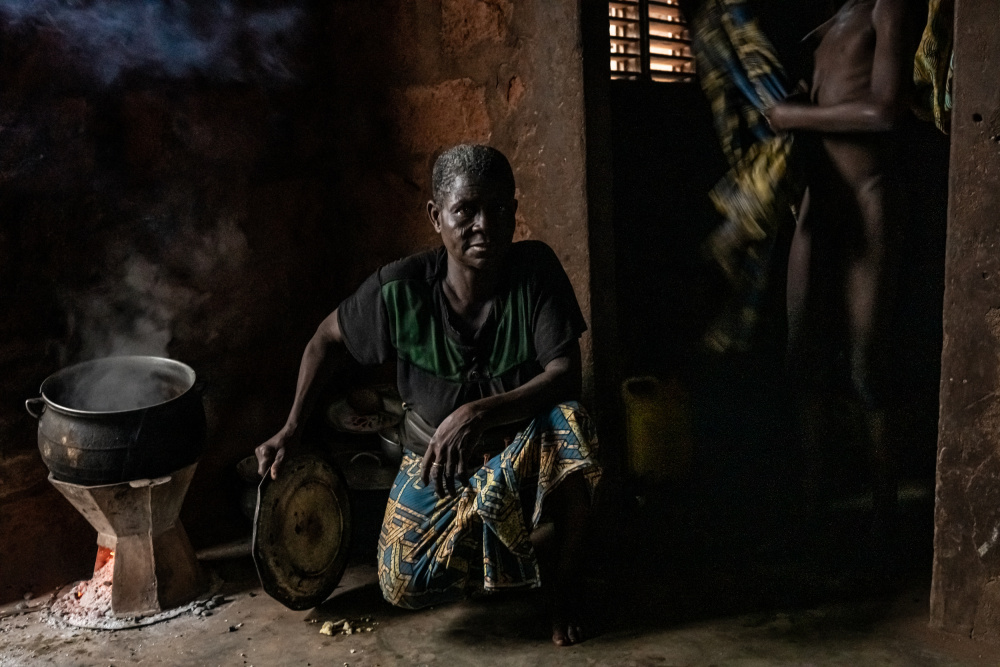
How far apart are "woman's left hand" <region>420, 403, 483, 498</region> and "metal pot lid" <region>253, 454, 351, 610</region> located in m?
0.58

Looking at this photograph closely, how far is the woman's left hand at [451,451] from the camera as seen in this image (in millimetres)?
2803

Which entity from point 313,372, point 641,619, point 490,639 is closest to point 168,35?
point 313,372

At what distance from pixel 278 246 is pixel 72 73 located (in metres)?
1.15

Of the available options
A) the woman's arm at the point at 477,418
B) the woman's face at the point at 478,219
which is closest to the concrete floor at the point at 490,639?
the woman's arm at the point at 477,418

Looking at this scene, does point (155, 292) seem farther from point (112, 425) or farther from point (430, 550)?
point (430, 550)

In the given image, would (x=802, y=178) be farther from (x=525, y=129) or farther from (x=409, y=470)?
(x=409, y=470)

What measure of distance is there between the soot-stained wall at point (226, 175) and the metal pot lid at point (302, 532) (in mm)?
957

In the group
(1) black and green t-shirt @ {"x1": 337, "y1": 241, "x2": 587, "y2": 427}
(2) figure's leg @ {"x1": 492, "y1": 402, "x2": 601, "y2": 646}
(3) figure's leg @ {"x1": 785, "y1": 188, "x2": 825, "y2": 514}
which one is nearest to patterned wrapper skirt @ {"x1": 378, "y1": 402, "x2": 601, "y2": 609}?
(2) figure's leg @ {"x1": 492, "y1": 402, "x2": 601, "y2": 646}

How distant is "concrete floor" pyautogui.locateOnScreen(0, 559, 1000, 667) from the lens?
2.85 meters

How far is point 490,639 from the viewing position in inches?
121

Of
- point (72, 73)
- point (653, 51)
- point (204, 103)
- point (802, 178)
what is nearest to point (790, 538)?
point (802, 178)

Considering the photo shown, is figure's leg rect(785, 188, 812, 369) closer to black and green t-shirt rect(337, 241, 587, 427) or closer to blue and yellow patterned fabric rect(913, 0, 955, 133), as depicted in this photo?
blue and yellow patterned fabric rect(913, 0, 955, 133)

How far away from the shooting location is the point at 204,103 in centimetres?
402

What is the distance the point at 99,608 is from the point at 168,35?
7.53 feet
